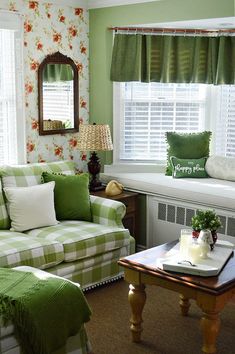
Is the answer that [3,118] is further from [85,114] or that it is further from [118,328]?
[118,328]

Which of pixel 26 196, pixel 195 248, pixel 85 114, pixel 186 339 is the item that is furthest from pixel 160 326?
pixel 85 114

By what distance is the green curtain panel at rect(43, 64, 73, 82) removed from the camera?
4.95 m

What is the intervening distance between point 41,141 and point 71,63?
0.82 metres

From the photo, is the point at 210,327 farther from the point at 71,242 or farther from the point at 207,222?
the point at 71,242

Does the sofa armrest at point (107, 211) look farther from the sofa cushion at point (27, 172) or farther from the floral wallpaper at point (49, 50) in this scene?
the floral wallpaper at point (49, 50)

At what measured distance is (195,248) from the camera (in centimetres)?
324

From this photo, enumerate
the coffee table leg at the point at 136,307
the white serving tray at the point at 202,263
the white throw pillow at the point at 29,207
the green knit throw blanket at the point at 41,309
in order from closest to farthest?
the green knit throw blanket at the point at 41,309 < the white serving tray at the point at 202,263 < the coffee table leg at the point at 136,307 < the white throw pillow at the point at 29,207

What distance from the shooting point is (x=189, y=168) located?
16.5 ft

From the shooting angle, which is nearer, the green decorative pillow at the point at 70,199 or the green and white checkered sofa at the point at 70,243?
the green and white checkered sofa at the point at 70,243

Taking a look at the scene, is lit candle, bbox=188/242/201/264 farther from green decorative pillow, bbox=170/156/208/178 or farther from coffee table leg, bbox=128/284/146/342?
green decorative pillow, bbox=170/156/208/178

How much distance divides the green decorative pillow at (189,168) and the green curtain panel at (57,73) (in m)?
1.33

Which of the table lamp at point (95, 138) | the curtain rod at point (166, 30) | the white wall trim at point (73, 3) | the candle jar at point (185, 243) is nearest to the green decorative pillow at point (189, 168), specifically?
the table lamp at point (95, 138)

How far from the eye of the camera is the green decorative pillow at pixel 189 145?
5105 millimetres

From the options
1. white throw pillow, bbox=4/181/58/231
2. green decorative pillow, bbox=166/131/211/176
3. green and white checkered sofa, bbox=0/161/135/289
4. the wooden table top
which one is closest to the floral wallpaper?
green and white checkered sofa, bbox=0/161/135/289
